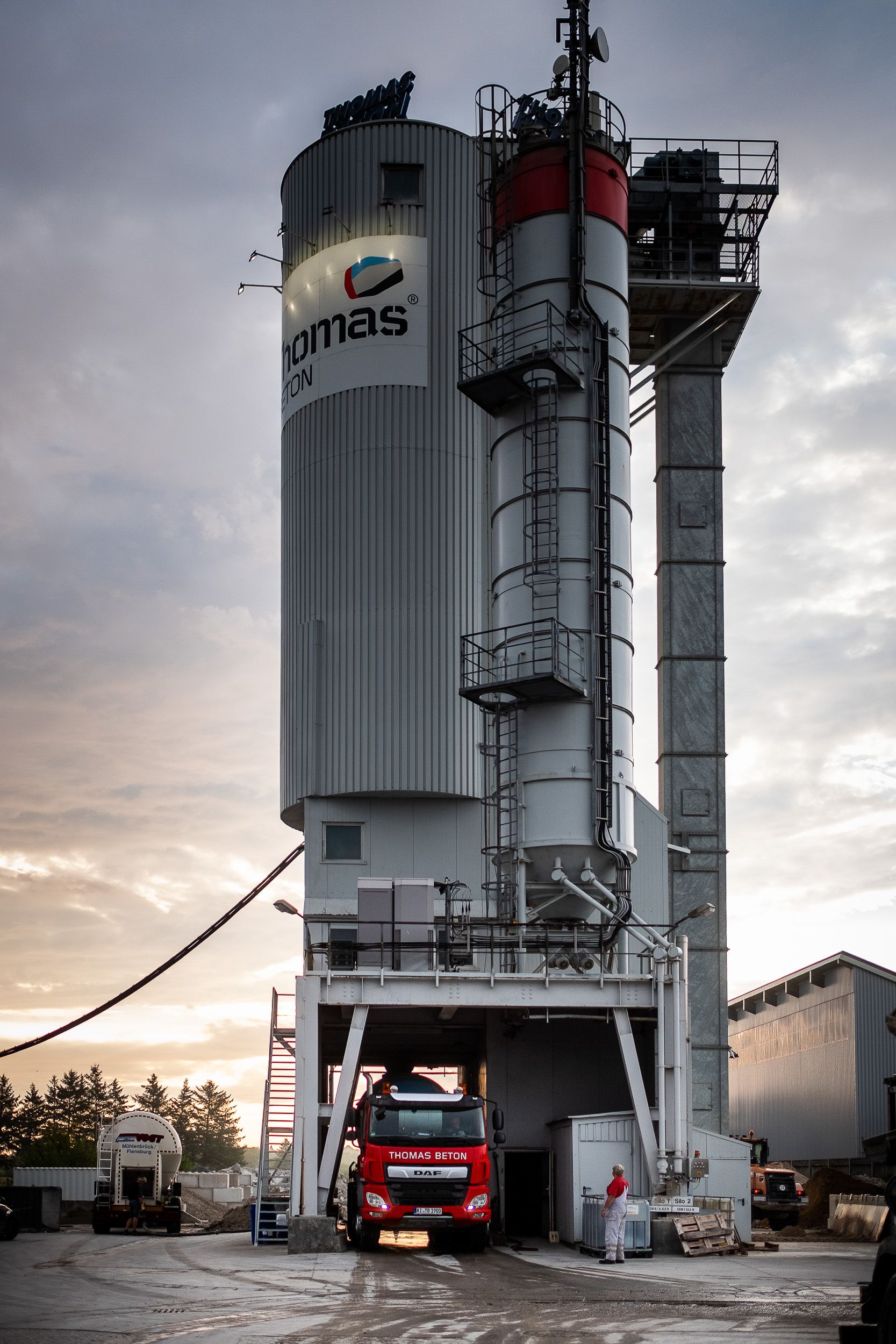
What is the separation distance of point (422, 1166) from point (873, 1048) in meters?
29.0

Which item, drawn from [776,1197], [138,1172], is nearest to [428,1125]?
[138,1172]

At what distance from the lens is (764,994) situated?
62875 millimetres

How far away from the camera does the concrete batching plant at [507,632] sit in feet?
101

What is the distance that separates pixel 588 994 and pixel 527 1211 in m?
8.66

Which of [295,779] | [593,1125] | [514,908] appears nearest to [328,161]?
[295,779]

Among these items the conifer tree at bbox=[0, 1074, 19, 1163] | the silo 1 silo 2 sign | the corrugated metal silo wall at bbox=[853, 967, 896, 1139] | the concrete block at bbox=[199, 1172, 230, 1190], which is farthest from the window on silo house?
the conifer tree at bbox=[0, 1074, 19, 1163]

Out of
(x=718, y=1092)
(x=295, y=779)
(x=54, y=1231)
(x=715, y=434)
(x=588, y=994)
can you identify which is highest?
(x=715, y=434)

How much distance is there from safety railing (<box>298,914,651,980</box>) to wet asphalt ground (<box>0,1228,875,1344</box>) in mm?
5294

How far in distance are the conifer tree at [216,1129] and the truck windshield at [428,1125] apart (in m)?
152

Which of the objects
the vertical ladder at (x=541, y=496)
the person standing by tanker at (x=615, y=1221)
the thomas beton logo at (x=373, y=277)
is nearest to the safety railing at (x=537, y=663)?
the vertical ladder at (x=541, y=496)

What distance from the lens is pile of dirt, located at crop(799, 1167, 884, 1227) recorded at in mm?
44125

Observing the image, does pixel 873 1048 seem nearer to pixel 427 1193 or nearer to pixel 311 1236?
pixel 427 1193

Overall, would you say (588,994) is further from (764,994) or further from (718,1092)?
(764,994)

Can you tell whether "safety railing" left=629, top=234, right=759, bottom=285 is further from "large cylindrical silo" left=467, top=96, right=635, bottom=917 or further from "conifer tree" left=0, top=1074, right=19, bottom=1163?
"conifer tree" left=0, top=1074, right=19, bottom=1163
